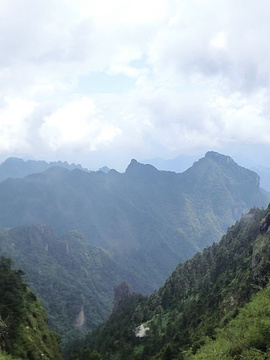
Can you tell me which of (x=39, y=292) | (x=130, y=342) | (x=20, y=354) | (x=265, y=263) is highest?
(x=265, y=263)

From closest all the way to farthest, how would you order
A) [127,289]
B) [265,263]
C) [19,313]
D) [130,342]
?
[19,313] → [265,263] → [130,342] → [127,289]

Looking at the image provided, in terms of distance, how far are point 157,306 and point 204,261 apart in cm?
2012

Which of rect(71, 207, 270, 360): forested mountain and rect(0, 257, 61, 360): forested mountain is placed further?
rect(71, 207, 270, 360): forested mountain

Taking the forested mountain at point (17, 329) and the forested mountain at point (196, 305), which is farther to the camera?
the forested mountain at point (196, 305)

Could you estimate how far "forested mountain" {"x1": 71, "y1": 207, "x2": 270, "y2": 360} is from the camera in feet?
176

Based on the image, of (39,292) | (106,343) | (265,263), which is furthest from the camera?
(39,292)

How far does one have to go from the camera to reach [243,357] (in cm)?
1819

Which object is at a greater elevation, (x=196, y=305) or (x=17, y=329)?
(x=17, y=329)

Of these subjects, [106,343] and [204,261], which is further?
[204,261]

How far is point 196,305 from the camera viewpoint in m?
78.2

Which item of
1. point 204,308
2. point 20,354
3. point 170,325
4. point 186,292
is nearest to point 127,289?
point 186,292

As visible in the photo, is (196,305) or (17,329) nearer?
(17,329)

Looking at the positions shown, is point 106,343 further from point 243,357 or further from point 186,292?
point 243,357

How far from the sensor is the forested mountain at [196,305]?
53.5 m
